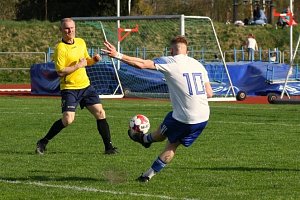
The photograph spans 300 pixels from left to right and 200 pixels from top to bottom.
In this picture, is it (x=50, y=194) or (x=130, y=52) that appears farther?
(x=130, y=52)

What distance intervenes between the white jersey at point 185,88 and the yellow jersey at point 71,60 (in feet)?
10.9

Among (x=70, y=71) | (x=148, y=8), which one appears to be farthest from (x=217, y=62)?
(x=148, y=8)

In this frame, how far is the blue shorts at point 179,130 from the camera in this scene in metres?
9.95

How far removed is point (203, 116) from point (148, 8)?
52318 millimetres

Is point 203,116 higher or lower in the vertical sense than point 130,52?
higher

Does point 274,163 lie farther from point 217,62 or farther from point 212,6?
Answer: point 212,6

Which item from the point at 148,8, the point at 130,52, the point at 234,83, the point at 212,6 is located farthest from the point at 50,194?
the point at 212,6

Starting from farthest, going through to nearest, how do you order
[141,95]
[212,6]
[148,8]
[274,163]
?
[212,6] < [148,8] < [141,95] < [274,163]

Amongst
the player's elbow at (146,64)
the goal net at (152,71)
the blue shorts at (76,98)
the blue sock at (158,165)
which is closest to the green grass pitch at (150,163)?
the blue sock at (158,165)

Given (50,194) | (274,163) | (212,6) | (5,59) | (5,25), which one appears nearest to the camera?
(50,194)

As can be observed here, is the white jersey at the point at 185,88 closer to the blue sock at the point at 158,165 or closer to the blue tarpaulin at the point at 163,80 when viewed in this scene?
the blue sock at the point at 158,165

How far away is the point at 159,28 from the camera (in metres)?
32.3

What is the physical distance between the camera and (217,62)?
30094mm

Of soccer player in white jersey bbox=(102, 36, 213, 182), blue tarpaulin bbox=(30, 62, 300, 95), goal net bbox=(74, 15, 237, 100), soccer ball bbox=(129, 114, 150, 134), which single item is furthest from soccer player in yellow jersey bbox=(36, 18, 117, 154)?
blue tarpaulin bbox=(30, 62, 300, 95)
